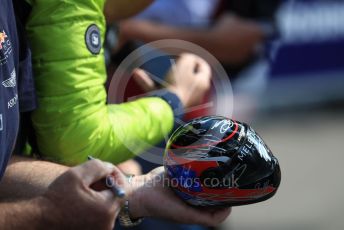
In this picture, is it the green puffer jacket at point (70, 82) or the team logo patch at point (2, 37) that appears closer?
the team logo patch at point (2, 37)

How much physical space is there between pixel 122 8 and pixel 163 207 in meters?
0.71

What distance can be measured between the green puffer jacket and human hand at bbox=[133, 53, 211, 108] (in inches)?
13.3

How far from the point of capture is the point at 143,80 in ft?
8.04

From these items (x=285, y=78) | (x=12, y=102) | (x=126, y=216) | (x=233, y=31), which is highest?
(x=12, y=102)

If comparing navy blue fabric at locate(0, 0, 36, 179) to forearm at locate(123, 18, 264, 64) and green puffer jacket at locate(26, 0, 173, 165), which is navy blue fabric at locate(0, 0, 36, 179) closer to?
green puffer jacket at locate(26, 0, 173, 165)

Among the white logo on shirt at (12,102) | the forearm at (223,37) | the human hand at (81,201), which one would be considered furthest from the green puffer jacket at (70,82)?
the forearm at (223,37)

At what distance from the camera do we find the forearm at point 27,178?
1.95m

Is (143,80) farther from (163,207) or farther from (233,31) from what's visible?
(233,31)

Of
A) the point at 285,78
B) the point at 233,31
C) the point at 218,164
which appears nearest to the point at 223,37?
the point at 233,31

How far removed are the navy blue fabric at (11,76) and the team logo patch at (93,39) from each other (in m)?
0.18

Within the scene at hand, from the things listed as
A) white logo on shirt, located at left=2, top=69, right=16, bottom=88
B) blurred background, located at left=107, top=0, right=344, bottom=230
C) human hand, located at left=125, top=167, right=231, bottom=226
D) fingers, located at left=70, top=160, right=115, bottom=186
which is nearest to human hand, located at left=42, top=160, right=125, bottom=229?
fingers, located at left=70, top=160, right=115, bottom=186

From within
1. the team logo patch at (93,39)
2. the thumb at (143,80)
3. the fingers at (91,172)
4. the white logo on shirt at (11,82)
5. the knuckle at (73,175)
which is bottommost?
the knuckle at (73,175)

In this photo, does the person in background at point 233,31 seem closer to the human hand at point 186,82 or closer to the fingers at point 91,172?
the human hand at point 186,82

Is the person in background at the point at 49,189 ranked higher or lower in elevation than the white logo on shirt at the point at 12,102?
lower
